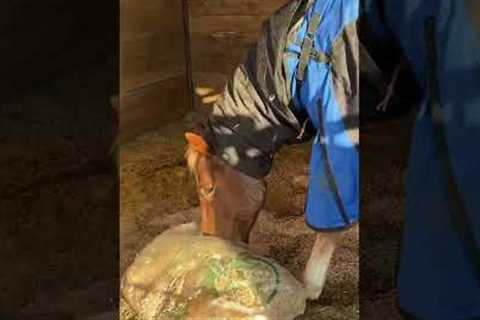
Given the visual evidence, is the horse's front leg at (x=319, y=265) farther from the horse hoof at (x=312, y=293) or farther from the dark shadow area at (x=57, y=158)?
the dark shadow area at (x=57, y=158)

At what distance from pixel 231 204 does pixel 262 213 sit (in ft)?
1.54

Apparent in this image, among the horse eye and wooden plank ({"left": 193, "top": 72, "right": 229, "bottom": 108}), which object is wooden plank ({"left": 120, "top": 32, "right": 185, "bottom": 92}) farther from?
the horse eye

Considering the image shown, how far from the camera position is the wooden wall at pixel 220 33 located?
322cm

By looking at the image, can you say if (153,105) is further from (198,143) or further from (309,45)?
(309,45)

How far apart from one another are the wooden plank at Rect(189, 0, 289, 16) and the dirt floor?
1.67 feet

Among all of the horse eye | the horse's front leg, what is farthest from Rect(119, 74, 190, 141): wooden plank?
the horse's front leg

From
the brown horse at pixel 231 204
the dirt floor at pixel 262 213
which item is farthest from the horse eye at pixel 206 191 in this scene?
the dirt floor at pixel 262 213

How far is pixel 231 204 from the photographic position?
192 cm

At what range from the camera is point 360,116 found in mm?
1646

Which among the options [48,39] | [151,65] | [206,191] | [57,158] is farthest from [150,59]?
[48,39]

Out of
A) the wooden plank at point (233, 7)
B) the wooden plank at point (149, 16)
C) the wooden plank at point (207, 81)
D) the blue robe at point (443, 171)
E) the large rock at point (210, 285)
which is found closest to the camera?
the blue robe at point (443, 171)

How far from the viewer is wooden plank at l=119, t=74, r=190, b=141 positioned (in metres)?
3.10

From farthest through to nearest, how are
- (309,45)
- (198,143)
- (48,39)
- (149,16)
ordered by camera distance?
(149,16)
(198,143)
(309,45)
(48,39)

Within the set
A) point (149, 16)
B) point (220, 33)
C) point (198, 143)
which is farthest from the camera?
point (220, 33)
